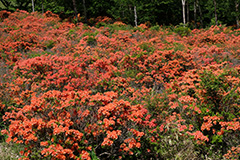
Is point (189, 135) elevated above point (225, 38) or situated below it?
below

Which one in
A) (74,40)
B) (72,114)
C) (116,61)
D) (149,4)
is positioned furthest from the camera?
(149,4)

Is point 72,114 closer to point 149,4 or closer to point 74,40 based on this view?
point 74,40

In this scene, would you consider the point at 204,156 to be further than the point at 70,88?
No

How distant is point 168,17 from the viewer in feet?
92.7

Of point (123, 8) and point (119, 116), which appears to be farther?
point (123, 8)

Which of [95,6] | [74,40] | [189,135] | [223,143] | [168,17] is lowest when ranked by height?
[223,143]

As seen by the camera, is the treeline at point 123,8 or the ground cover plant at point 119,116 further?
the treeline at point 123,8

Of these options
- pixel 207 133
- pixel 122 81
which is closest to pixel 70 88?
pixel 122 81

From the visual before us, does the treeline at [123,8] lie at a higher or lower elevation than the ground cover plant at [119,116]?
higher

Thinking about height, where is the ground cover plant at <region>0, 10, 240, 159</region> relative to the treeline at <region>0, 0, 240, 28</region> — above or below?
below

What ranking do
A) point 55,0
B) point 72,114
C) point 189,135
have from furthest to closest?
point 55,0 < point 189,135 < point 72,114

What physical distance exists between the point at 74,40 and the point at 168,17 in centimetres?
2016

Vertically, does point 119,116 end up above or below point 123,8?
below

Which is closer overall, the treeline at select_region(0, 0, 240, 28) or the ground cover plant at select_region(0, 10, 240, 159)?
the ground cover plant at select_region(0, 10, 240, 159)
